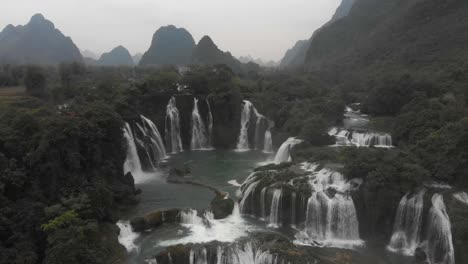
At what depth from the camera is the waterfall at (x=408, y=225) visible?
17.7 metres

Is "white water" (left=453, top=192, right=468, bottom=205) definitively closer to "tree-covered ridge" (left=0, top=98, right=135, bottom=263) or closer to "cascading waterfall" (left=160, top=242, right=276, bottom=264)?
"cascading waterfall" (left=160, top=242, right=276, bottom=264)

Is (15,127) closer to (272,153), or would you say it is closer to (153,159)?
(153,159)

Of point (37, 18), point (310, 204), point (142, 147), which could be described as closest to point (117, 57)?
point (37, 18)

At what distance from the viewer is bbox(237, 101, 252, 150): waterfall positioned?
122 feet

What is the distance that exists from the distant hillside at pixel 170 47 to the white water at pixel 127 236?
106 meters

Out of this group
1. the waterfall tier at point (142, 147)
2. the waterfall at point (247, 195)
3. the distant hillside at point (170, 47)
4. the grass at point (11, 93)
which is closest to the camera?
the waterfall at point (247, 195)

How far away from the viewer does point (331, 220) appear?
62.5 feet

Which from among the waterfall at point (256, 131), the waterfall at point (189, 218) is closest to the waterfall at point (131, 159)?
the waterfall at point (189, 218)

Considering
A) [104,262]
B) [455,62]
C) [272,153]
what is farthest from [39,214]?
[455,62]

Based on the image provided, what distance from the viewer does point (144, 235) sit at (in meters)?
19.0

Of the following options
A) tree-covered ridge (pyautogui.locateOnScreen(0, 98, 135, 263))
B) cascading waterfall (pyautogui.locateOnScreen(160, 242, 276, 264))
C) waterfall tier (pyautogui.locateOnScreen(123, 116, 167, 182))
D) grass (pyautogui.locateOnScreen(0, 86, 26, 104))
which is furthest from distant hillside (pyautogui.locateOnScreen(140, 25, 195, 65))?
cascading waterfall (pyautogui.locateOnScreen(160, 242, 276, 264))

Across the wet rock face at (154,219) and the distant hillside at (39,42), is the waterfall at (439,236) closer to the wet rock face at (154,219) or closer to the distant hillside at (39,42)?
the wet rock face at (154,219)

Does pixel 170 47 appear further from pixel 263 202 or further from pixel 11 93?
pixel 263 202

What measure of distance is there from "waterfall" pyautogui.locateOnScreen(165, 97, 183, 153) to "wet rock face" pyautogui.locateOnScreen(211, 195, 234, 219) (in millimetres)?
15273
